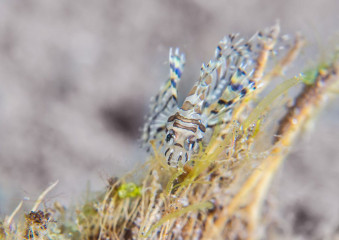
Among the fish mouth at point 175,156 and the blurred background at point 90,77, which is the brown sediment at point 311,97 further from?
the blurred background at point 90,77

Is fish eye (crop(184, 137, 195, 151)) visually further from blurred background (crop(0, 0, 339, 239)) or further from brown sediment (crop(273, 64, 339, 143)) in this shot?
Answer: blurred background (crop(0, 0, 339, 239))

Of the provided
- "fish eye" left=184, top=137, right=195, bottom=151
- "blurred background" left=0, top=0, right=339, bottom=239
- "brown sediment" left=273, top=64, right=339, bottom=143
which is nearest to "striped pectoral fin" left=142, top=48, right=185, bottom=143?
"fish eye" left=184, top=137, right=195, bottom=151

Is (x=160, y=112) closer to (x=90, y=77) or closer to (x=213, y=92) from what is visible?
(x=213, y=92)

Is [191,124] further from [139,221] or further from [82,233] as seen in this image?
[82,233]

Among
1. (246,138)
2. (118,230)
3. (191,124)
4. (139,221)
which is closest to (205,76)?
(191,124)

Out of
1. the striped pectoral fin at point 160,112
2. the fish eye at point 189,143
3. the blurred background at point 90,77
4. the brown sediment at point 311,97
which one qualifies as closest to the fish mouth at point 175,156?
the fish eye at point 189,143

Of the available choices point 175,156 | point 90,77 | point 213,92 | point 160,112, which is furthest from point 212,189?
point 90,77
